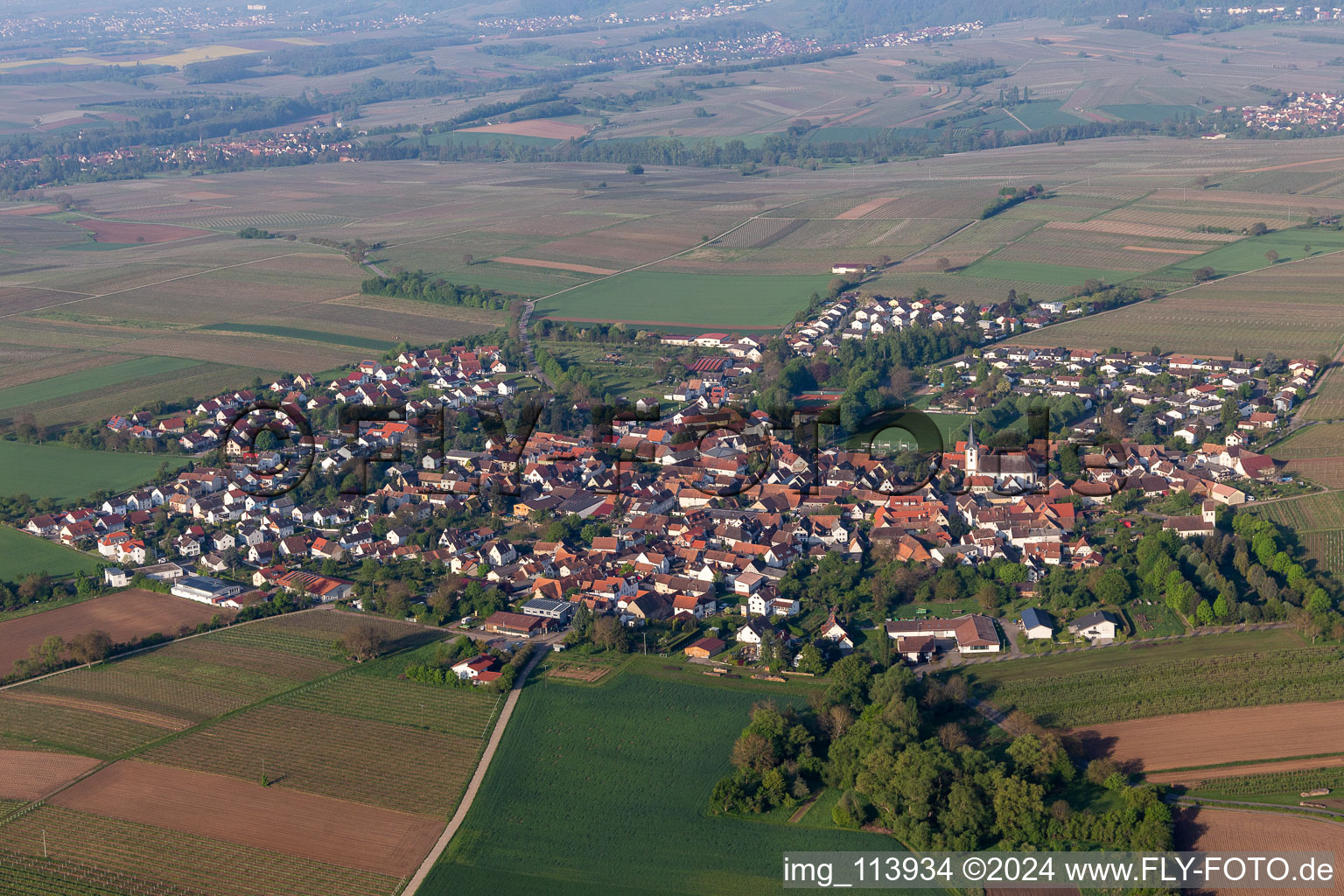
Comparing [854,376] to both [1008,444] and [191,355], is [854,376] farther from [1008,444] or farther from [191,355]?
[191,355]

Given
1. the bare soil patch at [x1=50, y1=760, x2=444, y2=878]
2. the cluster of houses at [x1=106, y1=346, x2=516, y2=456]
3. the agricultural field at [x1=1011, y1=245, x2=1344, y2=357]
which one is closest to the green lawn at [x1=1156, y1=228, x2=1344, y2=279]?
the agricultural field at [x1=1011, y1=245, x2=1344, y2=357]

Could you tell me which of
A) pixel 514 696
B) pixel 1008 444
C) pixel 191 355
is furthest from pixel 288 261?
pixel 514 696

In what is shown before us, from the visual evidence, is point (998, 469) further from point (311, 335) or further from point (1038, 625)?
point (311, 335)

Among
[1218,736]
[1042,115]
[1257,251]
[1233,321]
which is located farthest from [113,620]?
[1042,115]

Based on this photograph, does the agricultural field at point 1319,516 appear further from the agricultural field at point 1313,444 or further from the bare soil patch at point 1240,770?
the bare soil patch at point 1240,770

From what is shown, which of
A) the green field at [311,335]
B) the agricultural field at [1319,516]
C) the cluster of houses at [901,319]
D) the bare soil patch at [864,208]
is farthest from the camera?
the bare soil patch at [864,208]

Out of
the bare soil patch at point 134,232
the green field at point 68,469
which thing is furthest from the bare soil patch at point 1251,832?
the bare soil patch at point 134,232
